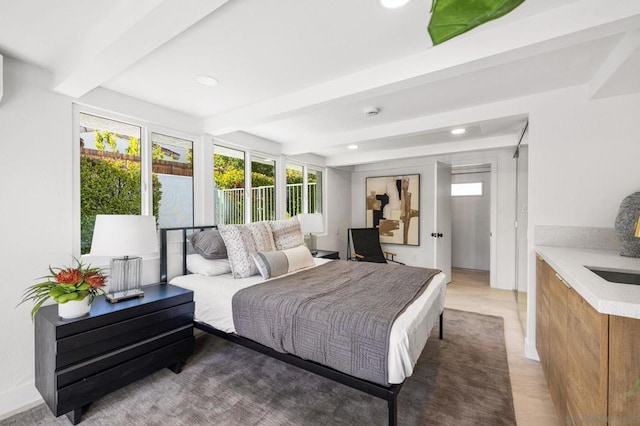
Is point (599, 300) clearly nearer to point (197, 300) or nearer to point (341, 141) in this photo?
point (197, 300)

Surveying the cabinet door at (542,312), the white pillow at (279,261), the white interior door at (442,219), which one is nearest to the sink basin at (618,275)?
the cabinet door at (542,312)

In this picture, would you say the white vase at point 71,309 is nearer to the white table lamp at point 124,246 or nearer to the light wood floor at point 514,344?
the white table lamp at point 124,246

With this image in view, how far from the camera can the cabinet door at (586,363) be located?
1138mm

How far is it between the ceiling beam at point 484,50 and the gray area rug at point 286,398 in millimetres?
2189

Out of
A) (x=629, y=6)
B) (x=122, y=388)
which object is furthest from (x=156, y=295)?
(x=629, y=6)

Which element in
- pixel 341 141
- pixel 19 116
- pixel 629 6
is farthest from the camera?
pixel 341 141

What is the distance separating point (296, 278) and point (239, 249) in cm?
63

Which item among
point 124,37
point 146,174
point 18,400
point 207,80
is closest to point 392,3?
point 124,37

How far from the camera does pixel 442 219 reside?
4.66m

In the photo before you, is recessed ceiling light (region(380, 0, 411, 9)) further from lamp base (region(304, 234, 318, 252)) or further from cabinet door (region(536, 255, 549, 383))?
lamp base (region(304, 234, 318, 252))

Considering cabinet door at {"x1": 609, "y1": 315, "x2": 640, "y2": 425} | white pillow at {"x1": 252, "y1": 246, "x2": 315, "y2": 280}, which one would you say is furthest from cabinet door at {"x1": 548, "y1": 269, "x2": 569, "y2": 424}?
white pillow at {"x1": 252, "y1": 246, "x2": 315, "y2": 280}

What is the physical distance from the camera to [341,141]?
391 cm

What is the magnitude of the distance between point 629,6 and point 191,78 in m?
2.62

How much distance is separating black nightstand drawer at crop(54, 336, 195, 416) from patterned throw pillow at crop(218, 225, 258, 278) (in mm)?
712
